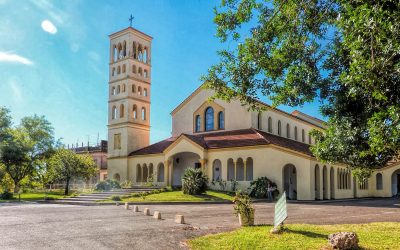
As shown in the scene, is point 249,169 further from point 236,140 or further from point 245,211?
point 245,211

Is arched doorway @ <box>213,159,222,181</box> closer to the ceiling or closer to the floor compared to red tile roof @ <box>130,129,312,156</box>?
closer to the floor

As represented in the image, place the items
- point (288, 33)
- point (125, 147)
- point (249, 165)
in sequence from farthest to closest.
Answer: point (125, 147) < point (249, 165) < point (288, 33)

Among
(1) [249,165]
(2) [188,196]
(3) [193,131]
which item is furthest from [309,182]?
(3) [193,131]

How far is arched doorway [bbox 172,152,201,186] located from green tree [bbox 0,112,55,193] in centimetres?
1625

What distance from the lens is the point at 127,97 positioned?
44969 millimetres

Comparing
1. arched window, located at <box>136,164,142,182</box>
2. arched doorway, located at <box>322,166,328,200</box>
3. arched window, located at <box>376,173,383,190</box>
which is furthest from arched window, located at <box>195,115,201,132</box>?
arched window, located at <box>376,173,383,190</box>

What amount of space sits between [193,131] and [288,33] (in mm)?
32156

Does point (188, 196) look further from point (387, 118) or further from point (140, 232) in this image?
point (387, 118)

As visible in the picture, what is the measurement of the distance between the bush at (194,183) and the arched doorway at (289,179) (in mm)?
8621

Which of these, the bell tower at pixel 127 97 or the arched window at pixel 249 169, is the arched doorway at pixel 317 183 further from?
the bell tower at pixel 127 97

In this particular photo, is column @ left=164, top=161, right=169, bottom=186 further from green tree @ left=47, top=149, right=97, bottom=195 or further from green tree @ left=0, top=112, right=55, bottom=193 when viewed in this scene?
green tree @ left=0, top=112, right=55, bottom=193

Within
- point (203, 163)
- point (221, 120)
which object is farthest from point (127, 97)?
point (203, 163)

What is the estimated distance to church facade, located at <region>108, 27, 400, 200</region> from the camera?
34.3 meters

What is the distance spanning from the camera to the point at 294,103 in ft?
38.0
